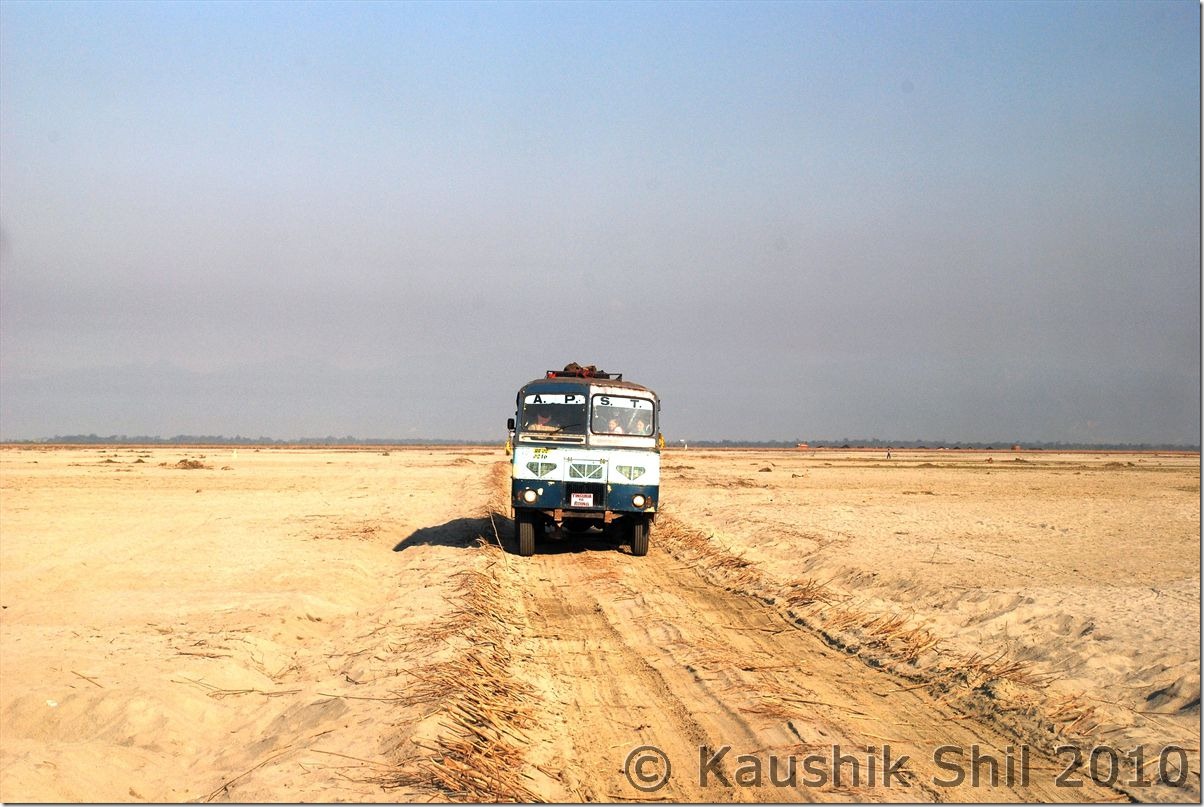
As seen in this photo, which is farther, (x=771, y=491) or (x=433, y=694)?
(x=771, y=491)

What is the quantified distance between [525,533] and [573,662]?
875cm

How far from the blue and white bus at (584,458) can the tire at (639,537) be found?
0.9 inches

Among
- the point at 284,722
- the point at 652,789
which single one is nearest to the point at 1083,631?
the point at 652,789

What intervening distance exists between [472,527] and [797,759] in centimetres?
1712

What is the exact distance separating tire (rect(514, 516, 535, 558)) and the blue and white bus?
21mm

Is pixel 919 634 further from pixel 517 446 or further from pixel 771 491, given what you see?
pixel 771 491

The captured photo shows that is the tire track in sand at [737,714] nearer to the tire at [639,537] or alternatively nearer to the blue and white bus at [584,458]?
the blue and white bus at [584,458]

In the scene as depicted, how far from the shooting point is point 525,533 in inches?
709

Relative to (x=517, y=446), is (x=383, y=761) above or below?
below

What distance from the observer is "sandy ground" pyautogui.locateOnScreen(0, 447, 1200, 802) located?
6.35 metres

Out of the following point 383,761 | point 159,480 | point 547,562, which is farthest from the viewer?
point 159,480

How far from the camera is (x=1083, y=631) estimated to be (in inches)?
405
